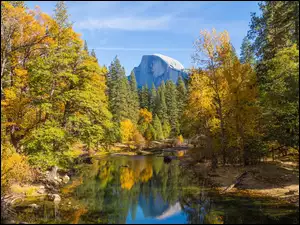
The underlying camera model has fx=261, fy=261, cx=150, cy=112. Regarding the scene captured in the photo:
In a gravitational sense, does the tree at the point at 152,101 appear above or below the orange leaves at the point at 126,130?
A: above

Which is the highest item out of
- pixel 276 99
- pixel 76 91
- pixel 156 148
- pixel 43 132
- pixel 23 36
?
pixel 23 36

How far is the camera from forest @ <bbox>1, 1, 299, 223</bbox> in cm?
1847

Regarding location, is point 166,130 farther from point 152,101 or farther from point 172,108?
point 152,101

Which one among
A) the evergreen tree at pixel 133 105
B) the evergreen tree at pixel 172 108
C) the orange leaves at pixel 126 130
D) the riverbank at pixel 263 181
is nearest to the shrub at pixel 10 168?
the riverbank at pixel 263 181

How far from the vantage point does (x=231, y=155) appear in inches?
1106

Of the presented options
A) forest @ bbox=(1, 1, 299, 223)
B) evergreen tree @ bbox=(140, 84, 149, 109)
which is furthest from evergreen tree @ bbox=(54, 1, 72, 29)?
evergreen tree @ bbox=(140, 84, 149, 109)

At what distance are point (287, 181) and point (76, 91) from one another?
60.3 feet

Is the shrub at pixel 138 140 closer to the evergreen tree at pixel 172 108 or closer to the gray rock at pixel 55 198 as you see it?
the evergreen tree at pixel 172 108

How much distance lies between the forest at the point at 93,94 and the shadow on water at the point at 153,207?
12.6 ft

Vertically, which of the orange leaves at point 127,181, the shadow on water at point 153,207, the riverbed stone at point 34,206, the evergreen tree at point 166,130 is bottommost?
the orange leaves at point 127,181

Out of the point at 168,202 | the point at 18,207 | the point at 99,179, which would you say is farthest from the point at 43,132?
the point at 168,202

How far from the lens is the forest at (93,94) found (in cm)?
1847

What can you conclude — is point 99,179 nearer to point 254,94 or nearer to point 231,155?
point 231,155

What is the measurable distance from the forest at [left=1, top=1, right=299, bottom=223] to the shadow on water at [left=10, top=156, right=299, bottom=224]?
3.83 m
